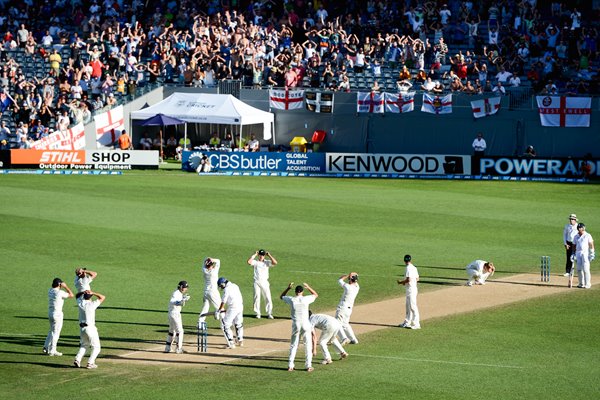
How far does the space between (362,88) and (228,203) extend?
17583 millimetres

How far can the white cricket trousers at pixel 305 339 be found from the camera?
20594mm

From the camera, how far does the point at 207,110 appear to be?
56.8 meters

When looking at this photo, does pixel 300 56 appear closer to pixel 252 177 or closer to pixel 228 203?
pixel 252 177

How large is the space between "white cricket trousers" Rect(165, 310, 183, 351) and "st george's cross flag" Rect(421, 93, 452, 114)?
36.9 metres

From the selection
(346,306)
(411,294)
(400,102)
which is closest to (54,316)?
(346,306)

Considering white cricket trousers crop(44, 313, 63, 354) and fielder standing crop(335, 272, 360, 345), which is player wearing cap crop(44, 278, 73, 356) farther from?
fielder standing crop(335, 272, 360, 345)

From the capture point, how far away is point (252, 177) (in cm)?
5231

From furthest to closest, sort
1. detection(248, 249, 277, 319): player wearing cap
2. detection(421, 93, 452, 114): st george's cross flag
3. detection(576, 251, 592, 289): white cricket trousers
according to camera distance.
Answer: detection(421, 93, 452, 114): st george's cross flag
detection(576, 251, 592, 289): white cricket trousers
detection(248, 249, 277, 319): player wearing cap

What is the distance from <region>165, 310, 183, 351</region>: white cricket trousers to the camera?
70.4ft

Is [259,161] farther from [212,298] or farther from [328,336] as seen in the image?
[328,336]

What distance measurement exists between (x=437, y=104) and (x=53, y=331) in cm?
3818

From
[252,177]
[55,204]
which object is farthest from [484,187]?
[55,204]

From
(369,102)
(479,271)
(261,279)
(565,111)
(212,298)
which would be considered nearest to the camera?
(212,298)

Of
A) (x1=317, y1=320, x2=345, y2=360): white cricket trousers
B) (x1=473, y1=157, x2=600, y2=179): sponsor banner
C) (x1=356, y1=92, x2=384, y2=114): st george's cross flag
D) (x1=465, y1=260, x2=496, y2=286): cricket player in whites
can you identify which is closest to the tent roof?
(x1=356, y1=92, x2=384, y2=114): st george's cross flag
